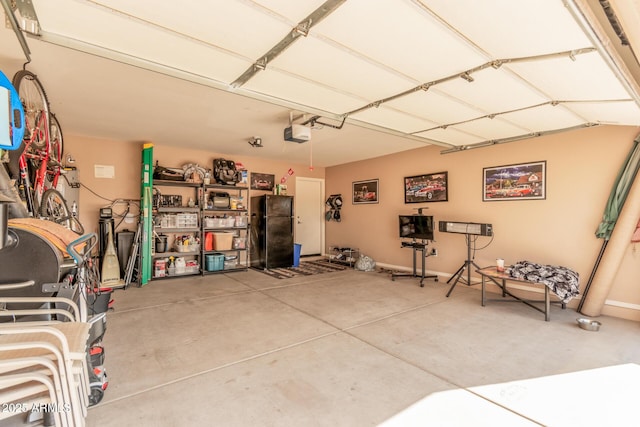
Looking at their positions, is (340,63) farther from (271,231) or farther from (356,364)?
(271,231)

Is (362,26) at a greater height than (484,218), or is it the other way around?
(362,26)

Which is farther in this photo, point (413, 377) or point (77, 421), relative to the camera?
point (413, 377)

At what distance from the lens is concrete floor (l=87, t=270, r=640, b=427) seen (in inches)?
70.6

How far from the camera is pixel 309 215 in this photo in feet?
25.8

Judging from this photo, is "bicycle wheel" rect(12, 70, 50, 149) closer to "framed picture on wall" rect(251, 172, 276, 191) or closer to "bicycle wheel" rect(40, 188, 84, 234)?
"bicycle wheel" rect(40, 188, 84, 234)

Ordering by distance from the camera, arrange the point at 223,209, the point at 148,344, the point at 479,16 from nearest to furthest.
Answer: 1. the point at 479,16
2. the point at 148,344
3. the point at 223,209

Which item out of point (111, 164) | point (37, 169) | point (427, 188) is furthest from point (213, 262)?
point (427, 188)

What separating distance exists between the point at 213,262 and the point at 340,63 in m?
4.89

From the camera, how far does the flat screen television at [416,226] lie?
5303 millimetres

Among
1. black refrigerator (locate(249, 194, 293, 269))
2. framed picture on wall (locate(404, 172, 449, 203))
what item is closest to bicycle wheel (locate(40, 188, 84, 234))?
black refrigerator (locate(249, 194, 293, 269))

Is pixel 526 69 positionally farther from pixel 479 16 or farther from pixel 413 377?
pixel 413 377

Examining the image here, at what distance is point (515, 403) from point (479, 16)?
2.44 metres

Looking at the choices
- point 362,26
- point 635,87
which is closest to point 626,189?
point 635,87

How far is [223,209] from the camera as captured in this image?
623 centimetres
